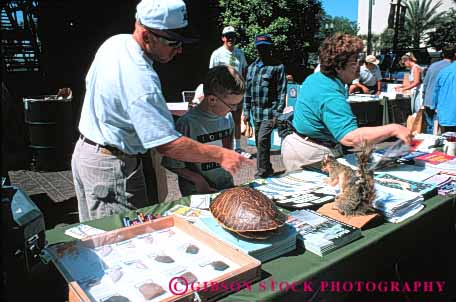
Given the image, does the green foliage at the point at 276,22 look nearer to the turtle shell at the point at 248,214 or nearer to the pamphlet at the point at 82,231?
the pamphlet at the point at 82,231

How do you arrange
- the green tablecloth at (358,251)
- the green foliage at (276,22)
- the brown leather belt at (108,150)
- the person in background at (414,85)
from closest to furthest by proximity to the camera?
the green tablecloth at (358,251), the brown leather belt at (108,150), the person in background at (414,85), the green foliage at (276,22)

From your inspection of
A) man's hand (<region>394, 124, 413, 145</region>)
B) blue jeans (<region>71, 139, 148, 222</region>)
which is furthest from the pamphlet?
man's hand (<region>394, 124, 413, 145</region>)

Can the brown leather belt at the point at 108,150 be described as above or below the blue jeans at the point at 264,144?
above

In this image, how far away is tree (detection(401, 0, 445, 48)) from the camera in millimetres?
49125

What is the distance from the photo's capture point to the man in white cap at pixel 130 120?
154cm

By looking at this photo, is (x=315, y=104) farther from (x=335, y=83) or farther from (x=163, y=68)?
(x=163, y=68)

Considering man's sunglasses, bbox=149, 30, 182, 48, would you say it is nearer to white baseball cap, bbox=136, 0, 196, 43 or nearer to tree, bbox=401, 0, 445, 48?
white baseball cap, bbox=136, 0, 196, 43

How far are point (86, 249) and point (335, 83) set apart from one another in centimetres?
175

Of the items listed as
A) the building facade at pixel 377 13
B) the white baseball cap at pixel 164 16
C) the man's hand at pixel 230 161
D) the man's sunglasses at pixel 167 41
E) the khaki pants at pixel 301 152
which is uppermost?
the building facade at pixel 377 13

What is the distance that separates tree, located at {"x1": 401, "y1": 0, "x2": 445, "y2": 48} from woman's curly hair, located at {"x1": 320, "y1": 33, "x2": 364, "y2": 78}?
5348 cm

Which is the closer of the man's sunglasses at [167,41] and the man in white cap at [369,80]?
the man's sunglasses at [167,41]

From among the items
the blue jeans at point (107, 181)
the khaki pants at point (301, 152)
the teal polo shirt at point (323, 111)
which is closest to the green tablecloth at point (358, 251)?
the blue jeans at point (107, 181)

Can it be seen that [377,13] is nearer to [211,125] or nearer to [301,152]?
[301,152]

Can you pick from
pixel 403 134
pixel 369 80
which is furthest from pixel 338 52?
pixel 369 80
